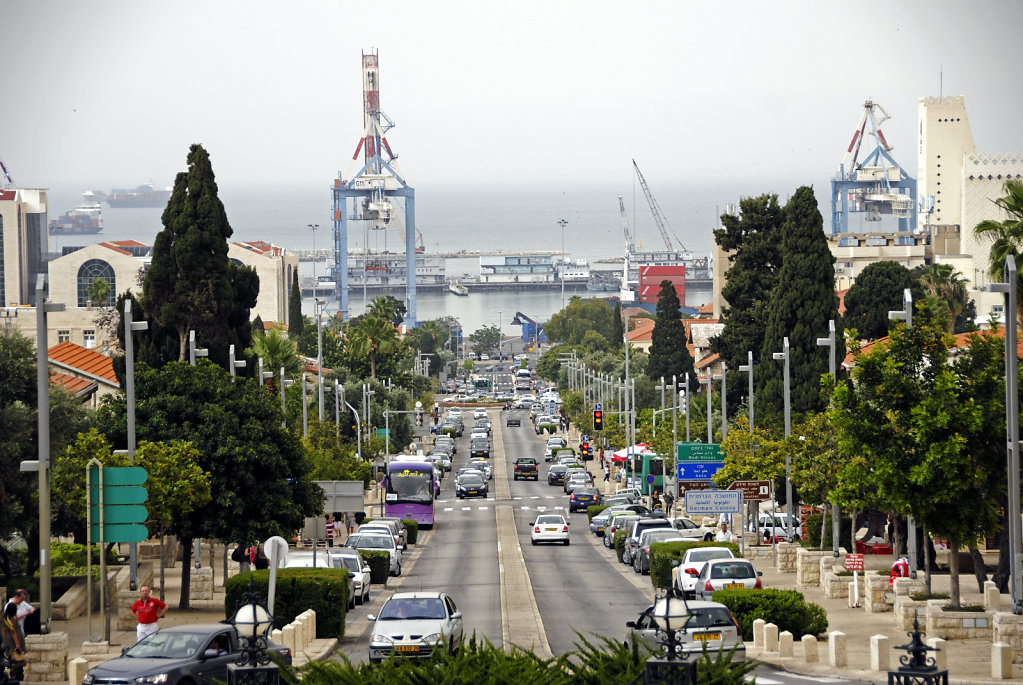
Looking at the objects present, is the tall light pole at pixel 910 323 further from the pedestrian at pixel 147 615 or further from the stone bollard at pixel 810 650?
the pedestrian at pixel 147 615

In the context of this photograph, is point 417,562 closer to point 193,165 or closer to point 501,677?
point 193,165

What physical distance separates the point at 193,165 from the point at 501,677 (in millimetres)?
44961

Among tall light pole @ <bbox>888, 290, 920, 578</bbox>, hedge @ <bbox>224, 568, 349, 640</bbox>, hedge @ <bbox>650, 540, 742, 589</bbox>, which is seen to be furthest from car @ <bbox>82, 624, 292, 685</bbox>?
hedge @ <bbox>650, 540, 742, 589</bbox>

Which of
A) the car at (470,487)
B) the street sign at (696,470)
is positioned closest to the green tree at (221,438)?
the street sign at (696,470)

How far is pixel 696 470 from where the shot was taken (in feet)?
202

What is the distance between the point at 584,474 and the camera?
88.4m

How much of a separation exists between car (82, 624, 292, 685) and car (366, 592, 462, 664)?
134 inches

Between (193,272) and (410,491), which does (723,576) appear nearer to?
(193,272)

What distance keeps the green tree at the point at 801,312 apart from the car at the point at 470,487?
23.6m

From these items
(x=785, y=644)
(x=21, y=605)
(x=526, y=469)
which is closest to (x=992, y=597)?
(x=785, y=644)

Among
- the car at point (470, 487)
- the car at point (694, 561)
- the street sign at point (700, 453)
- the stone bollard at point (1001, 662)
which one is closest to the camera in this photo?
the stone bollard at point (1001, 662)

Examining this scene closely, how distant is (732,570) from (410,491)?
37432 millimetres

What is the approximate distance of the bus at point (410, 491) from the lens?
71.9 metres

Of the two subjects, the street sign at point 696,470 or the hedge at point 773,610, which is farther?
the street sign at point 696,470
